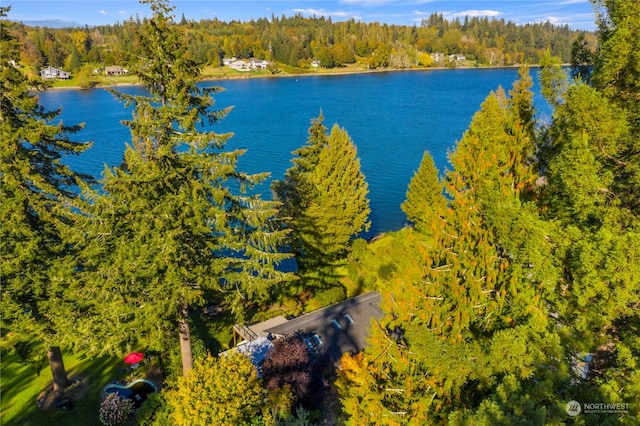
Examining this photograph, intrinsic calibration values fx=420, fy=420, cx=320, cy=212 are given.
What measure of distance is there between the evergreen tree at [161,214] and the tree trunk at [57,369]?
3.99 metres

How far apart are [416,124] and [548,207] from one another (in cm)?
7643

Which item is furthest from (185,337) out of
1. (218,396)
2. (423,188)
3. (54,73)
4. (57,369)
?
(54,73)

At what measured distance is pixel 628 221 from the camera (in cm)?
964

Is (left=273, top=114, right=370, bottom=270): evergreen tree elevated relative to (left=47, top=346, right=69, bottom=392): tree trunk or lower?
elevated

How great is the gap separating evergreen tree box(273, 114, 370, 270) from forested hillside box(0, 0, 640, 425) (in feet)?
20.3

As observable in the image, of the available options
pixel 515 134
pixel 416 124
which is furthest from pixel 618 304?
pixel 416 124

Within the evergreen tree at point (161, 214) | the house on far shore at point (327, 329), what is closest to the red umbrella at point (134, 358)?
the house on far shore at point (327, 329)

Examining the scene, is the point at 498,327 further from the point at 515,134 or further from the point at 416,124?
the point at 416,124

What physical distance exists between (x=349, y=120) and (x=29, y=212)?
250 ft

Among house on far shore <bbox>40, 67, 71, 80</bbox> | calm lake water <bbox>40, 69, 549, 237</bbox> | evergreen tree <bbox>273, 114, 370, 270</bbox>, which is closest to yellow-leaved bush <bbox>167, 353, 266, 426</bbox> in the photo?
evergreen tree <bbox>273, 114, 370, 270</bbox>

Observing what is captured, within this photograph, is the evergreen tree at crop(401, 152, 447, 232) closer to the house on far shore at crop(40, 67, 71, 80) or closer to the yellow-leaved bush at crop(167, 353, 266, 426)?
the yellow-leaved bush at crop(167, 353, 266, 426)

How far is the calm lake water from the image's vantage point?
5950 cm

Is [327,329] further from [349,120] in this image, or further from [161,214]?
[349,120]

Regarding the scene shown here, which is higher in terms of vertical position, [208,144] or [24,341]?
[208,144]
